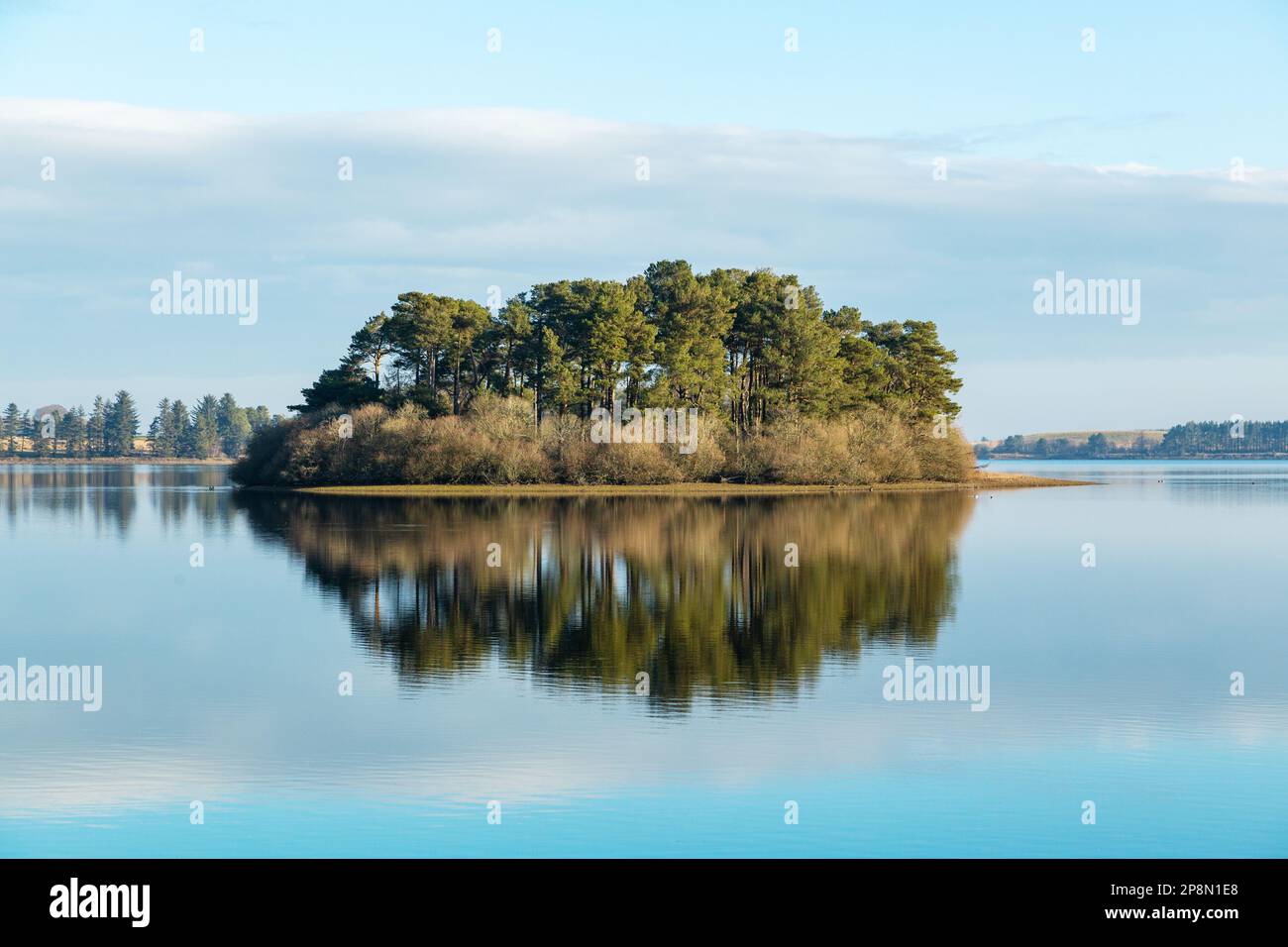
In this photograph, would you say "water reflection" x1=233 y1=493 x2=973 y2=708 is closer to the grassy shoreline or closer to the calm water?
the calm water

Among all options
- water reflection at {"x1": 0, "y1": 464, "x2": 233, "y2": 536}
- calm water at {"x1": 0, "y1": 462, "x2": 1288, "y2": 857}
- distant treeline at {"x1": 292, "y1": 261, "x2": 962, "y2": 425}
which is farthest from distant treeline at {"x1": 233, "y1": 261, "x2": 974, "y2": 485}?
calm water at {"x1": 0, "y1": 462, "x2": 1288, "y2": 857}

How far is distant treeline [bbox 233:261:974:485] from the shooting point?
303 ft

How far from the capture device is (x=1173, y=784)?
15008 millimetres

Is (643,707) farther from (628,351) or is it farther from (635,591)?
(628,351)

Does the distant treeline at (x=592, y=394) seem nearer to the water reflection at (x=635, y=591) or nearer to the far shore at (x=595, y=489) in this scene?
the far shore at (x=595, y=489)

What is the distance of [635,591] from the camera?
31.5 m

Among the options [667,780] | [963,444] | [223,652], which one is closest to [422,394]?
[963,444]

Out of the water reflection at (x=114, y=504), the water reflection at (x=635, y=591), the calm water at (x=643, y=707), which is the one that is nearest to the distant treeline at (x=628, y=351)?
the water reflection at (x=114, y=504)

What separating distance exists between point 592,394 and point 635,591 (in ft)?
215

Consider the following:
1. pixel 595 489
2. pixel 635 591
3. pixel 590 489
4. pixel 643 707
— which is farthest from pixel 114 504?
pixel 643 707

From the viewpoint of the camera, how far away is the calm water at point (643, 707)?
44.5 feet
